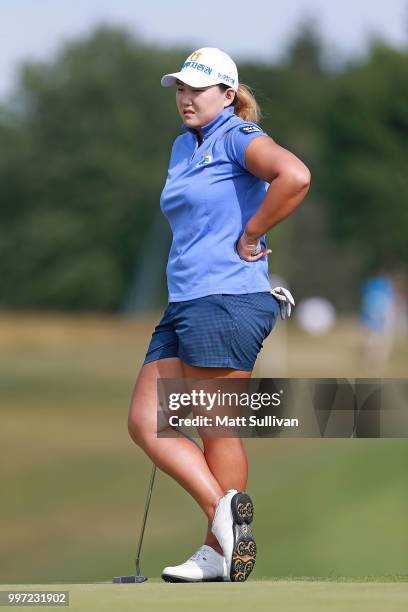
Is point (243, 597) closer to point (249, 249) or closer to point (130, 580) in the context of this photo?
point (130, 580)

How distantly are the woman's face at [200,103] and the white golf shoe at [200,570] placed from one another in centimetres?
161

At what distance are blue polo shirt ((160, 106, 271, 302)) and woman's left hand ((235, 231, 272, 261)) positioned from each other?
0.10 feet

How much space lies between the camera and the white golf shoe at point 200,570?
616 centimetres

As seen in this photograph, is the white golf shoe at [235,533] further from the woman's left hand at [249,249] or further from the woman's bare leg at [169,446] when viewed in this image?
the woman's left hand at [249,249]

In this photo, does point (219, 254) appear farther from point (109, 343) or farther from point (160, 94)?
point (160, 94)

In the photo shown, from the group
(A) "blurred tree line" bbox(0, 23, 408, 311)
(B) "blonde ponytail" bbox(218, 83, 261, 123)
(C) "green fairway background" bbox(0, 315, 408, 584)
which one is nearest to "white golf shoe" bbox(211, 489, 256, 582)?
(B) "blonde ponytail" bbox(218, 83, 261, 123)

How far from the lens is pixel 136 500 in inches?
914

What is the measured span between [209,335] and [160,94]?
88.9 meters

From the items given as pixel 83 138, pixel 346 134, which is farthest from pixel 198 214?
pixel 83 138

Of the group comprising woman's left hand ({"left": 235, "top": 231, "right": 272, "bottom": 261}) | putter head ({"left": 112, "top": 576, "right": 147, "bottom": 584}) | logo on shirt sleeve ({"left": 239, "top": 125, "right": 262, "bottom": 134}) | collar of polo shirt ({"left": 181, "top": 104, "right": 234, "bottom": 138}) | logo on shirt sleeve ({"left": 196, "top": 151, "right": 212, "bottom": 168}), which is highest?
collar of polo shirt ({"left": 181, "top": 104, "right": 234, "bottom": 138})

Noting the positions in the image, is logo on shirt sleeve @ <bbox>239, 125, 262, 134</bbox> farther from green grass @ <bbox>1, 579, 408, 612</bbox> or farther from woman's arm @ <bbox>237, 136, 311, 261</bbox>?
green grass @ <bbox>1, 579, 408, 612</bbox>

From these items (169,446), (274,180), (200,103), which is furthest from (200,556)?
(200,103)

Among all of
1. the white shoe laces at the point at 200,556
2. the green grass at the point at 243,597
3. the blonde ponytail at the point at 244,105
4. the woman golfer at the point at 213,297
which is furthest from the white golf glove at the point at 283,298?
the green grass at the point at 243,597

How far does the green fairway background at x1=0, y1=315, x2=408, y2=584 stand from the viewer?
61.3 feet
